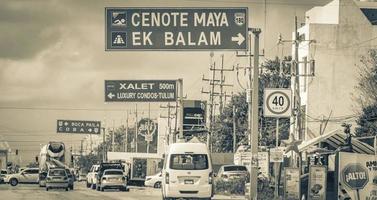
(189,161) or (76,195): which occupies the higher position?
(189,161)

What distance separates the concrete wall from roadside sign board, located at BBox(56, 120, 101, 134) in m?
26.1

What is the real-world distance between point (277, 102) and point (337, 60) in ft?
150

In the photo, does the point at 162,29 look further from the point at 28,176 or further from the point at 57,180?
the point at 28,176

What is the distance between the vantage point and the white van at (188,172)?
3297 centimetres

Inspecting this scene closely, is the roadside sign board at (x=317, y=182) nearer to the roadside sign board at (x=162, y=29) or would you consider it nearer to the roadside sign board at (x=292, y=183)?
the roadside sign board at (x=292, y=183)

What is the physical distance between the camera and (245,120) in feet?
314

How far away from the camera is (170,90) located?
52.8 meters

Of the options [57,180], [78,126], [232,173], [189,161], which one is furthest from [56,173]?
[78,126]

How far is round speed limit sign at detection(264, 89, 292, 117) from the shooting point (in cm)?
3109

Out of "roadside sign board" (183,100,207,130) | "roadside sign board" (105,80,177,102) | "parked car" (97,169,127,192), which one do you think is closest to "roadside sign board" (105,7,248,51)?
"roadside sign board" (105,80,177,102)

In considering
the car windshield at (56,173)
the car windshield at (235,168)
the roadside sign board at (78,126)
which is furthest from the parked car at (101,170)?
the roadside sign board at (78,126)

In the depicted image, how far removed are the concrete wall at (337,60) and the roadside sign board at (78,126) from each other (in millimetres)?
26059

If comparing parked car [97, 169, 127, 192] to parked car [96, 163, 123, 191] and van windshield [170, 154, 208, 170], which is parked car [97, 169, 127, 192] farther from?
van windshield [170, 154, 208, 170]

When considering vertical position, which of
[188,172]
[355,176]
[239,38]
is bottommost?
[188,172]
